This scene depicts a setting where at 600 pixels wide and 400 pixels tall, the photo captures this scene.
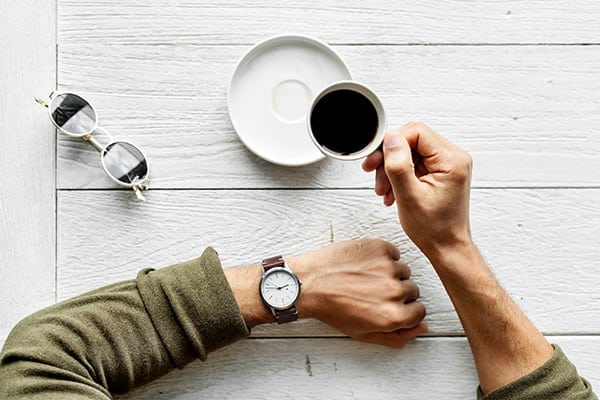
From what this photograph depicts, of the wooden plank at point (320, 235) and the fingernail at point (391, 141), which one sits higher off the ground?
the fingernail at point (391, 141)

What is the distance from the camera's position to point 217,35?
114 centimetres

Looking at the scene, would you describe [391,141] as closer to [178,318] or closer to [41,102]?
[178,318]

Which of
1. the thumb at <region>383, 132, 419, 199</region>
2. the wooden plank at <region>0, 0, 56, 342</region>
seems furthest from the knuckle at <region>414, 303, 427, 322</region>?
the wooden plank at <region>0, 0, 56, 342</region>

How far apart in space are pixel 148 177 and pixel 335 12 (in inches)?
14.6

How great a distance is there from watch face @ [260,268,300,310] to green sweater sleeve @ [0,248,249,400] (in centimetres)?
5

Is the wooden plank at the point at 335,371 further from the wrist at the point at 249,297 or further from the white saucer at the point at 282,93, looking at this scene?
the white saucer at the point at 282,93

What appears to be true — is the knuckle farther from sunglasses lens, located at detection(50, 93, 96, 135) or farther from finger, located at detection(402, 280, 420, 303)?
sunglasses lens, located at detection(50, 93, 96, 135)

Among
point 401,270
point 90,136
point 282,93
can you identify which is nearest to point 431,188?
point 401,270

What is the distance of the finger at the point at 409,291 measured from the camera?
3.60ft

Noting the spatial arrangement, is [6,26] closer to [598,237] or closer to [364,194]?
[364,194]

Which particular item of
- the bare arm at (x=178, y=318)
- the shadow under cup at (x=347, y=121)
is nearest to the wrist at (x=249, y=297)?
the bare arm at (x=178, y=318)

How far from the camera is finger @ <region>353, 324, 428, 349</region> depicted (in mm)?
1115

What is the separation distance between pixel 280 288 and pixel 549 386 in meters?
0.38

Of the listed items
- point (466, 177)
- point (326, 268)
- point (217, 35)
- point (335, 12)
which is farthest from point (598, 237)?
point (217, 35)
